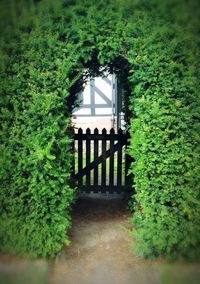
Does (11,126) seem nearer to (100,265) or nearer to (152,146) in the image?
(152,146)

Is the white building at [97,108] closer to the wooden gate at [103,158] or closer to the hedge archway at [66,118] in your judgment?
the wooden gate at [103,158]

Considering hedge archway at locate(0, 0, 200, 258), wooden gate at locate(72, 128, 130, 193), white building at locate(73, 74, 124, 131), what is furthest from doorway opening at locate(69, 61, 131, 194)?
white building at locate(73, 74, 124, 131)

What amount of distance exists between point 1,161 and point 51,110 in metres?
0.90

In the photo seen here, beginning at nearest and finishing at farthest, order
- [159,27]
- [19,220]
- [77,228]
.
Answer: [159,27] < [19,220] < [77,228]

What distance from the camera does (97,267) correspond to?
12.9ft

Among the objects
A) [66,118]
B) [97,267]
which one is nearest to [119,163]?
[66,118]

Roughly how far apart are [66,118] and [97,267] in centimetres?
200

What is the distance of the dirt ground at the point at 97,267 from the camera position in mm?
3643

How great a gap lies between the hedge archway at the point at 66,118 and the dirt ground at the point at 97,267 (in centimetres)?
21

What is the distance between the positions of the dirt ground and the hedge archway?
0.21 m

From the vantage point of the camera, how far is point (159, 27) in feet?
12.0

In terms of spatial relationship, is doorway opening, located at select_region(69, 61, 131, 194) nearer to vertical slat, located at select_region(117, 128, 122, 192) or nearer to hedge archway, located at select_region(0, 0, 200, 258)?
vertical slat, located at select_region(117, 128, 122, 192)

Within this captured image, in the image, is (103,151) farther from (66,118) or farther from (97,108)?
(97,108)

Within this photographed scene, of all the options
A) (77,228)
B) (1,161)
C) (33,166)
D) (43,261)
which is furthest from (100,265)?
(1,161)
